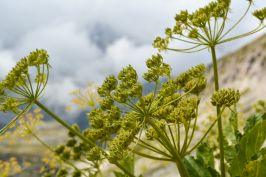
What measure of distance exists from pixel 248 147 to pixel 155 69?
1.58 meters

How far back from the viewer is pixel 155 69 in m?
5.41

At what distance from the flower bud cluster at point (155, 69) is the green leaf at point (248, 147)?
1.30 m

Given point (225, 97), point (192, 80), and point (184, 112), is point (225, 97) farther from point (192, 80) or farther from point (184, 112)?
point (192, 80)

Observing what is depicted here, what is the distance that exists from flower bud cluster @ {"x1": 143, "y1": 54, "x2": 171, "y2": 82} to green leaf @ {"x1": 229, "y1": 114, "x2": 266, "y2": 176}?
1295 millimetres

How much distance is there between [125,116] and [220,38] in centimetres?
191

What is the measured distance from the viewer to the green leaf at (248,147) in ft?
18.5

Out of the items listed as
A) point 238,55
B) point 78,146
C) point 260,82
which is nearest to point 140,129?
point 78,146

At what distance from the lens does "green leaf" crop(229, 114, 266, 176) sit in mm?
5637

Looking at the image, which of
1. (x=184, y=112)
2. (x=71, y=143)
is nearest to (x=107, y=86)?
(x=184, y=112)

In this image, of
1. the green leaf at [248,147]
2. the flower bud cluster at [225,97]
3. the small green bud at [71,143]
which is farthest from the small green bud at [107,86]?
the small green bud at [71,143]

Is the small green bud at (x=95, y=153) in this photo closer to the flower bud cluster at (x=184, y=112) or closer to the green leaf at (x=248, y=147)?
the flower bud cluster at (x=184, y=112)

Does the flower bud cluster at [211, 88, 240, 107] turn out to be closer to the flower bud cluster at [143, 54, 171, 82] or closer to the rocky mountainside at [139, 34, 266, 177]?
the flower bud cluster at [143, 54, 171, 82]

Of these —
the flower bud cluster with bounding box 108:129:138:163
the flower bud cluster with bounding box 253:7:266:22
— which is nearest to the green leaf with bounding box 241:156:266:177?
the flower bud cluster with bounding box 108:129:138:163

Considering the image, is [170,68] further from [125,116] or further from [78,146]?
[78,146]
